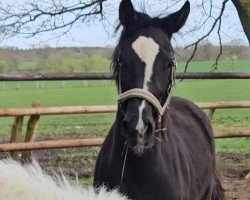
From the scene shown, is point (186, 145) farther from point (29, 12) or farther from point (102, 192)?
point (29, 12)

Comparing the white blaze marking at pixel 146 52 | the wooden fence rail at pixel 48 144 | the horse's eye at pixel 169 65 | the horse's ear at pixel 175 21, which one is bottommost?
the wooden fence rail at pixel 48 144

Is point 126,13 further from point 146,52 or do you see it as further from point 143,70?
point 143,70

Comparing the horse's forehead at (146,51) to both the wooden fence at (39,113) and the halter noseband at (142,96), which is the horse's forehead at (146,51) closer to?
the halter noseband at (142,96)

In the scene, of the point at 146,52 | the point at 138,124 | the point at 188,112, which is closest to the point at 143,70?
the point at 146,52

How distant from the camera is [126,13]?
3.27 m

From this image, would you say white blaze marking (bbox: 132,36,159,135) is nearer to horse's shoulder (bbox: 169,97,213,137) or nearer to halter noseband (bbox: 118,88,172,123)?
halter noseband (bbox: 118,88,172,123)

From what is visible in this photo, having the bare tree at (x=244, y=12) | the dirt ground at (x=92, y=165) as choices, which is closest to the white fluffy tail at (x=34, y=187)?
the dirt ground at (x=92, y=165)

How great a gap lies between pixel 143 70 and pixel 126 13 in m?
0.49

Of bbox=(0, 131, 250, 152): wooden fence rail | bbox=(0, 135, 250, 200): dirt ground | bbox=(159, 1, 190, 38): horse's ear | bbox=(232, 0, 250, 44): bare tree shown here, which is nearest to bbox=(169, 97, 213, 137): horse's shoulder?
bbox=(159, 1, 190, 38): horse's ear

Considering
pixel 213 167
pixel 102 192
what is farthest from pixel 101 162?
pixel 102 192

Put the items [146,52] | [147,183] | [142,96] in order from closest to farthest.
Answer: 1. [142,96]
2. [146,52]
3. [147,183]

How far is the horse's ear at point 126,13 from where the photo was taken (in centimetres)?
327

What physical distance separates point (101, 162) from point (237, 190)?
3.81 m

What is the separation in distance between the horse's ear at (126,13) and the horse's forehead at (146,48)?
8.1 inches
